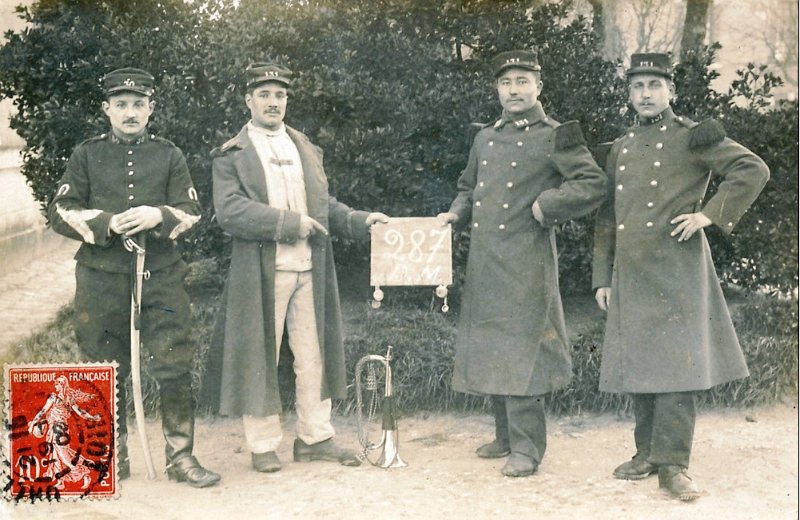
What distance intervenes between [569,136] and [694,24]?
10.4 ft

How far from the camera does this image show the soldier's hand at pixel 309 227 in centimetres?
421

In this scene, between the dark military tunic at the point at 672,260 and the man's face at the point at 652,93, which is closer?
the dark military tunic at the point at 672,260

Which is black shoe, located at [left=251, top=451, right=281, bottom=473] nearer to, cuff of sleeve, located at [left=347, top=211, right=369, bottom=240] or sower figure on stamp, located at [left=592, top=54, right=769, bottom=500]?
cuff of sleeve, located at [left=347, top=211, right=369, bottom=240]

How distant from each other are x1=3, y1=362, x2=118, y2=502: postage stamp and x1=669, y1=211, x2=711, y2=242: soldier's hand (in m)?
2.79

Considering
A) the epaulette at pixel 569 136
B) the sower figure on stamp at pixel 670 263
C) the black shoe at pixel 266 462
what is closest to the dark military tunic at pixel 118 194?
the black shoe at pixel 266 462

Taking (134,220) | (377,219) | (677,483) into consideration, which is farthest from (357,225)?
(677,483)

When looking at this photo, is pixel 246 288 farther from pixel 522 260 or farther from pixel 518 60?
pixel 518 60

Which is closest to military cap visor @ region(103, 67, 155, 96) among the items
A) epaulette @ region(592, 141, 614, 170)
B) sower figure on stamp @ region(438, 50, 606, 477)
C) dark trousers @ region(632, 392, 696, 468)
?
sower figure on stamp @ region(438, 50, 606, 477)

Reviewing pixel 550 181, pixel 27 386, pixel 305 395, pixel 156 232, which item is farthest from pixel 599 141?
pixel 27 386

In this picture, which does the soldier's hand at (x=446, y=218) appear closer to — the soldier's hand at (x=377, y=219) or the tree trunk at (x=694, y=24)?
the soldier's hand at (x=377, y=219)

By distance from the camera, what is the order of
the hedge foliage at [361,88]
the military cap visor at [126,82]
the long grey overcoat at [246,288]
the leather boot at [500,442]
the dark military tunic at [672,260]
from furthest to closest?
the hedge foliage at [361,88] → the leather boot at [500,442] → the long grey overcoat at [246,288] → the military cap visor at [126,82] → the dark military tunic at [672,260]

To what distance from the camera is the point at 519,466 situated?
167 inches

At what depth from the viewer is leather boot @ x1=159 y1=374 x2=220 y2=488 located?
13.8 feet

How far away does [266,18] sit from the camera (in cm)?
545
